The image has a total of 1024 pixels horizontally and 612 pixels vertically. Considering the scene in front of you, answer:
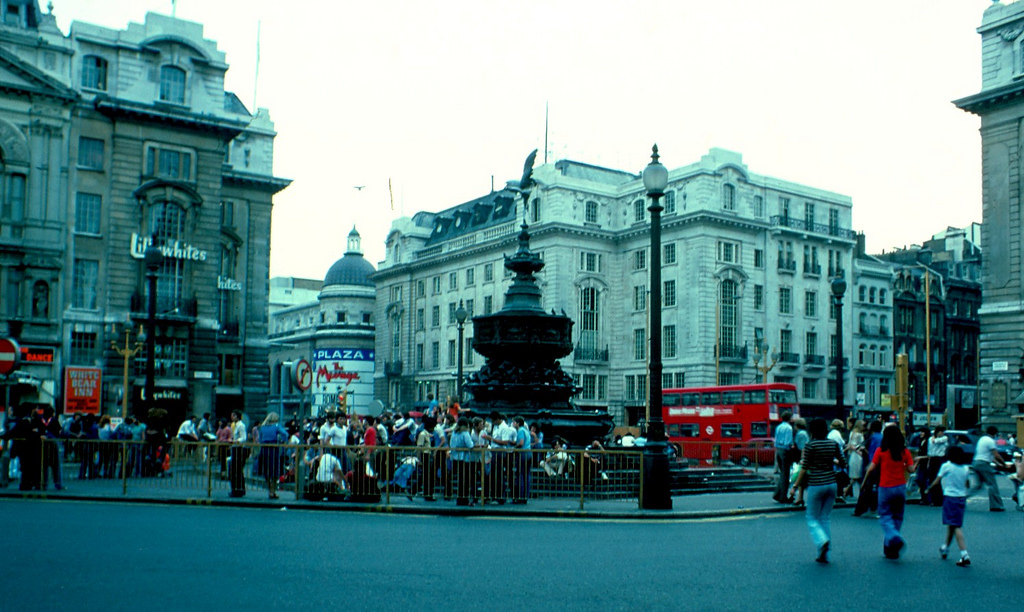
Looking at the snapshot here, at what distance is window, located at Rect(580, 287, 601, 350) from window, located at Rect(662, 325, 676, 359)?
5.69 metres

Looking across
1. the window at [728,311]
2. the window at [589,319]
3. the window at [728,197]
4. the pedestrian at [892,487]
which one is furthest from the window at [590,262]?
the pedestrian at [892,487]

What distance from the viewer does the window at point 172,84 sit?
53531 millimetres

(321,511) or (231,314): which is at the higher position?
(231,314)

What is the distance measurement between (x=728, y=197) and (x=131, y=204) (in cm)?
3976

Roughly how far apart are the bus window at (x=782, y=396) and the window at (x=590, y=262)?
3509 cm

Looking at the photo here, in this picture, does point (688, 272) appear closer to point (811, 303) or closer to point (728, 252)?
point (728, 252)

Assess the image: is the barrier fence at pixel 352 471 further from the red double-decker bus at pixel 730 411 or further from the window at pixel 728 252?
the window at pixel 728 252

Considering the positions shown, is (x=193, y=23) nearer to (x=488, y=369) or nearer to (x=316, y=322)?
(x=488, y=369)

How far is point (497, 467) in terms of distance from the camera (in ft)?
66.6

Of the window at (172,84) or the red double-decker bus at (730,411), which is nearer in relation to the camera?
the red double-decker bus at (730,411)

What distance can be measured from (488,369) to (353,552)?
13479 mm

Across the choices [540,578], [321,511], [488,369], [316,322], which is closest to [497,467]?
[321,511]

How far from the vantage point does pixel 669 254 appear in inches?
2997

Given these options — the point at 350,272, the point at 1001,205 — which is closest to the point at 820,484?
the point at 1001,205
